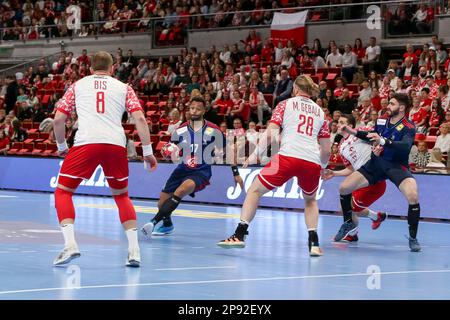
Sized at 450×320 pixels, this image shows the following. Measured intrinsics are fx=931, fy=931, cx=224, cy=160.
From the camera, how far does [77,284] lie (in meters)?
8.91

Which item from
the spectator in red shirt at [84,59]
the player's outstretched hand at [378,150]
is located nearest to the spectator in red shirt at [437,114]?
the player's outstretched hand at [378,150]

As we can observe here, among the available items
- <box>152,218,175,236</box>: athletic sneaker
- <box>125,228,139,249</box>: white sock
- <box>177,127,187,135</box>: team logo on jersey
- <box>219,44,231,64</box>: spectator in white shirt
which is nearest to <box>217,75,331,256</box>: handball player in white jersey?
<box>125,228,139,249</box>: white sock

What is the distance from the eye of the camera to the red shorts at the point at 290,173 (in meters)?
11.8

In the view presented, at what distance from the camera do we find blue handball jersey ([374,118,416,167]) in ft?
43.2

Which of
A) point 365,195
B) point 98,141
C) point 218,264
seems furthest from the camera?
point 365,195

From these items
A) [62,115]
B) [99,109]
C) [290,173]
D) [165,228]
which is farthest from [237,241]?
[165,228]

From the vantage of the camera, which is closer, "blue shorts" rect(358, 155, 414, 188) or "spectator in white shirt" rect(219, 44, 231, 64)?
"blue shorts" rect(358, 155, 414, 188)

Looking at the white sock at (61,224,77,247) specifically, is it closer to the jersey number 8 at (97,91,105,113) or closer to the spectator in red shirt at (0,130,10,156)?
the jersey number 8 at (97,91,105,113)

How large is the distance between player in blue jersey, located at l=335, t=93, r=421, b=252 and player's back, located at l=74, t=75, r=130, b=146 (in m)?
3.72

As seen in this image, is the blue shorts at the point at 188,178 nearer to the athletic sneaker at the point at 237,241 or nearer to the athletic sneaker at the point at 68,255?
the athletic sneaker at the point at 237,241

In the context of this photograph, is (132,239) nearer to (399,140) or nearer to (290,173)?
(290,173)

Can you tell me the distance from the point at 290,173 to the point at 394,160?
2.09 metres

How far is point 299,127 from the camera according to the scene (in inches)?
468
